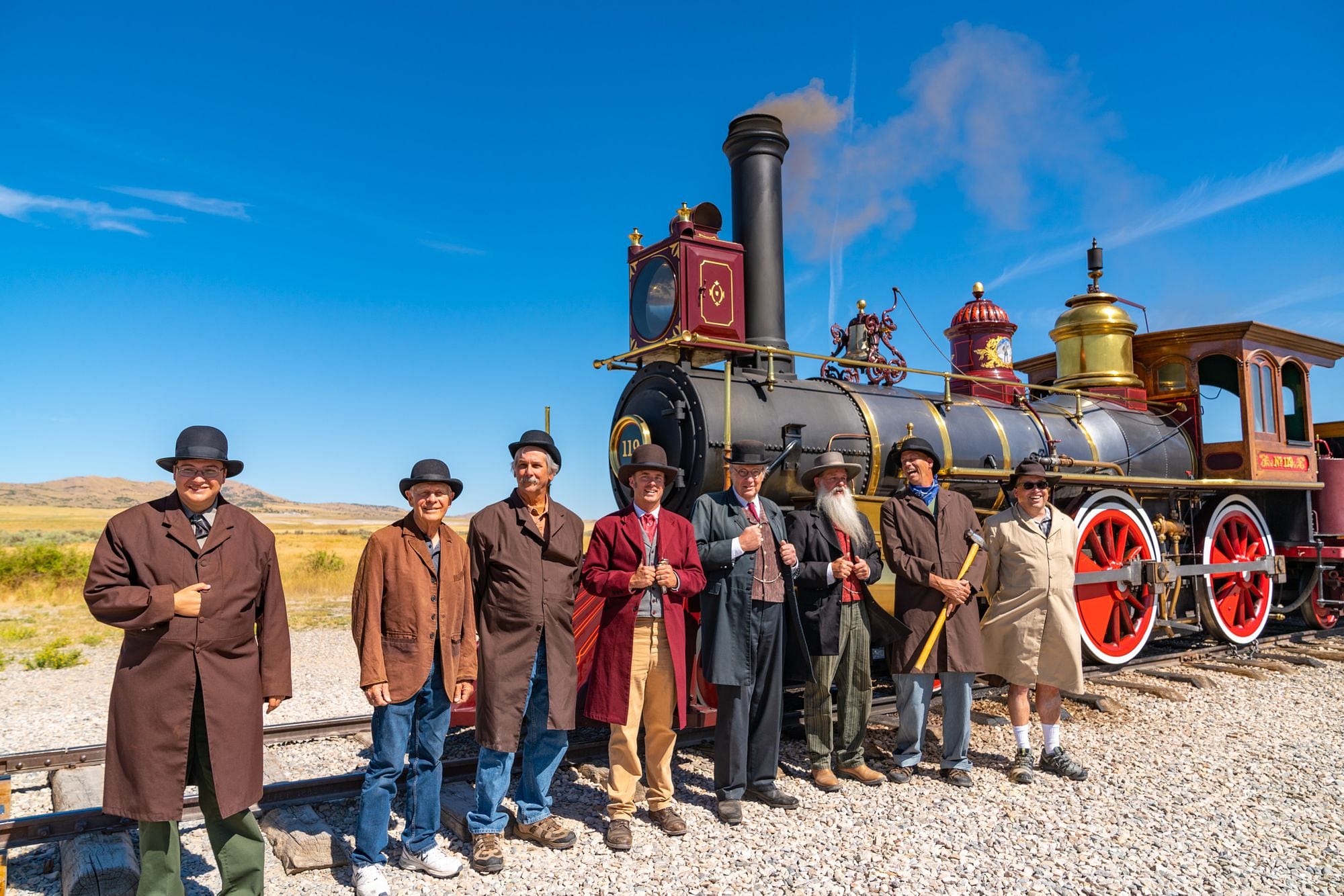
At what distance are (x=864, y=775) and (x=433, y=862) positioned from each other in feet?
7.58

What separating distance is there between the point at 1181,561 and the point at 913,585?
5.06 m

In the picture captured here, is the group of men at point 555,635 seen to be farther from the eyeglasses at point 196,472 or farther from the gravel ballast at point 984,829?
the gravel ballast at point 984,829

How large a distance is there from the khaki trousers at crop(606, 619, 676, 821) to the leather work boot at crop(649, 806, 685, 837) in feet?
0.08

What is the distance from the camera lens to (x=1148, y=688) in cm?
683

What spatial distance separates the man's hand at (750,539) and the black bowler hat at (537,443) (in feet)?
3.16

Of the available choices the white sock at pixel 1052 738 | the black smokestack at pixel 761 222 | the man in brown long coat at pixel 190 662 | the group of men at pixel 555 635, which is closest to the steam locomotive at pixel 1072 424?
the black smokestack at pixel 761 222

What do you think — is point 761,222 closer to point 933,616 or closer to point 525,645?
point 933,616

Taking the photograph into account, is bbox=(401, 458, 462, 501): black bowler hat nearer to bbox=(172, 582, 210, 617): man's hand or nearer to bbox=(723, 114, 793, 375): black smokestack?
bbox=(172, 582, 210, 617): man's hand

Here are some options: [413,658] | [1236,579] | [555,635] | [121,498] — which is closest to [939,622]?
[555,635]

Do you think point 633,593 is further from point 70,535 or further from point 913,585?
point 70,535

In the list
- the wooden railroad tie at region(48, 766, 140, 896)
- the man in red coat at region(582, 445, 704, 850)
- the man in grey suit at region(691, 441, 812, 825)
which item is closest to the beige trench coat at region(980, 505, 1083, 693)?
the man in grey suit at region(691, 441, 812, 825)

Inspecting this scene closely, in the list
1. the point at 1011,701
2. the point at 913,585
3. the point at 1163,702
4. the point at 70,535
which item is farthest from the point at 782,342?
the point at 70,535

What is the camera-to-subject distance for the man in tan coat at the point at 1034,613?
5004mm

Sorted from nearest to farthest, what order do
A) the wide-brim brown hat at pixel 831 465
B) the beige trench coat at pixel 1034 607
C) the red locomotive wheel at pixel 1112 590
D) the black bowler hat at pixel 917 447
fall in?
the wide-brim brown hat at pixel 831 465, the beige trench coat at pixel 1034 607, the black bowler hat at pixel 917 447, the red locomotive wheel at pixel 1112 590
